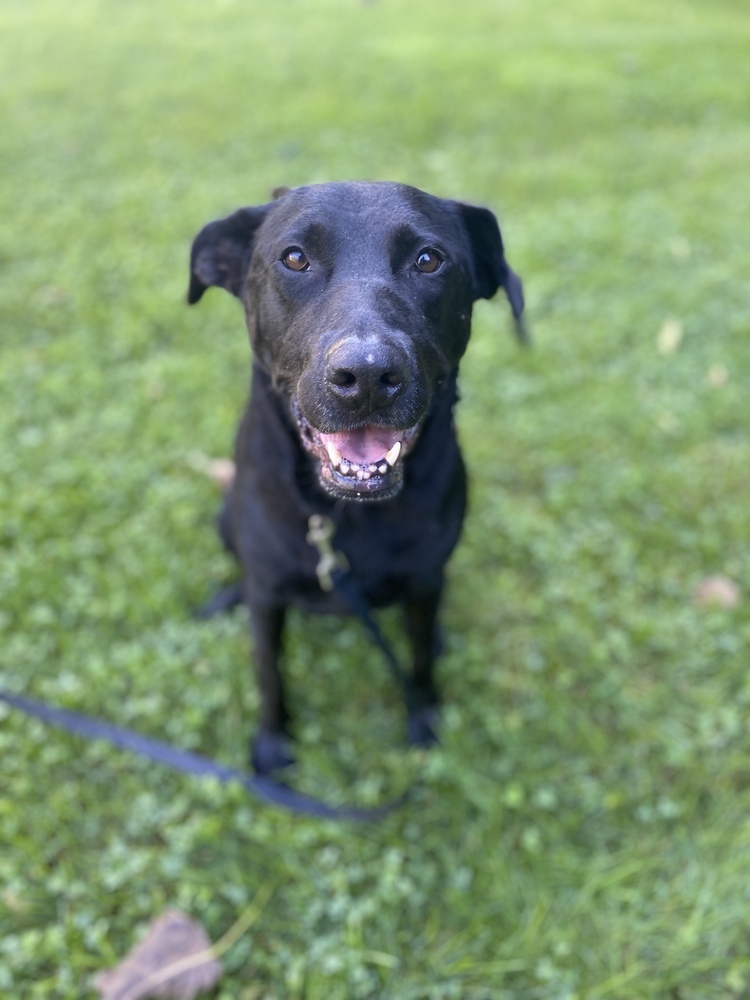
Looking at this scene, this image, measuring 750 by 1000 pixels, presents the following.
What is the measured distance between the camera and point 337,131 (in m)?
6.65

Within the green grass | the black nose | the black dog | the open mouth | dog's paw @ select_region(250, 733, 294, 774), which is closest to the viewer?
the black nose

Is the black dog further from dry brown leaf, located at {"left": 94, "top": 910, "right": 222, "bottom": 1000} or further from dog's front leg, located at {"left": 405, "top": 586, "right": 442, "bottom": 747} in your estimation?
dry brown leaf, located at {"left": 94, "top": 910, "right": 222, "bottom": 1000}

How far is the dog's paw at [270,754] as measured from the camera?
106 inches

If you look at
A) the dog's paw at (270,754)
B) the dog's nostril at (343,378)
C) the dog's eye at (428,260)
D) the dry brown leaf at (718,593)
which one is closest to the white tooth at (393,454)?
the dog's nostril at (343,378)

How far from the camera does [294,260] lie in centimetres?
190

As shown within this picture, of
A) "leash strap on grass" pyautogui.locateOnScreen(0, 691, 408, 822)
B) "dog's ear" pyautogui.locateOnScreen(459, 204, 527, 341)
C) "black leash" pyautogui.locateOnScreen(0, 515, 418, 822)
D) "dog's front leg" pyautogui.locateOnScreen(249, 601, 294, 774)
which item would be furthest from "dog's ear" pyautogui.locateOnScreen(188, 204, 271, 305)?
"leash strap on grass" pyautogui.locateOnScreen(0, 691, 408, 822)

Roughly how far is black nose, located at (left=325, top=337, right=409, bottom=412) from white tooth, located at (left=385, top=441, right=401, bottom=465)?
209 mm

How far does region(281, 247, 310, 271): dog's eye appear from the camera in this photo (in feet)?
6.20

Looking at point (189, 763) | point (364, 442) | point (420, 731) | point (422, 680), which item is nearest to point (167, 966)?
point (189, 763)

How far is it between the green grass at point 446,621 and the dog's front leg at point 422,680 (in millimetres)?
70

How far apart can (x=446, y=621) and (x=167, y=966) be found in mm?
1588

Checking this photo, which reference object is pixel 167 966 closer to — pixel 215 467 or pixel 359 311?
pixel 359 311

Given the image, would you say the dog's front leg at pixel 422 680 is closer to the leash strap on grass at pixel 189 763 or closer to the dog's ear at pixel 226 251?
the leash strap on grass at pixel 189 763

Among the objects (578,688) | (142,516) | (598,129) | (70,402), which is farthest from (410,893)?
(598,129)
